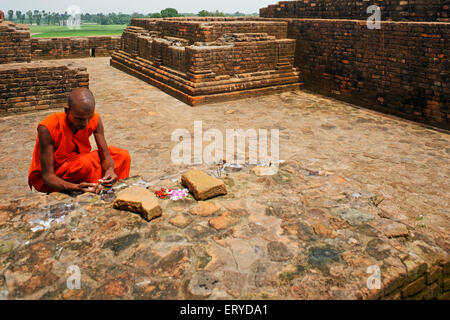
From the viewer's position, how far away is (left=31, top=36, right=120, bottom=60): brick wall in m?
11.7

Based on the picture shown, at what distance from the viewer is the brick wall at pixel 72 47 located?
11695mm

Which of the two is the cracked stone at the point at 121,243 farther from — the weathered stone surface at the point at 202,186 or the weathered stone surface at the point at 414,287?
the weathered stone surface at the point at 414,287

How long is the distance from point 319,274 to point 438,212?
1705mm

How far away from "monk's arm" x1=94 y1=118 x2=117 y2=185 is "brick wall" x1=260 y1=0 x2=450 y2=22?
6622mm

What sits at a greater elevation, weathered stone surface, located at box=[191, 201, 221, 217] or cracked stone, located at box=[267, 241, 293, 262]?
weathered stone surface, located at box=[191, 201, 221, 217]

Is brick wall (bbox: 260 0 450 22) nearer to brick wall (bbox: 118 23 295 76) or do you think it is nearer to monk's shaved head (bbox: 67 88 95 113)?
brick wall (bbox: 118 23 295 76)

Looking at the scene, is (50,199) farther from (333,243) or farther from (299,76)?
(299,76)

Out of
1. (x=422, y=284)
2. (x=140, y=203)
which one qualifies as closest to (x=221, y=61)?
(x=140, y=203)

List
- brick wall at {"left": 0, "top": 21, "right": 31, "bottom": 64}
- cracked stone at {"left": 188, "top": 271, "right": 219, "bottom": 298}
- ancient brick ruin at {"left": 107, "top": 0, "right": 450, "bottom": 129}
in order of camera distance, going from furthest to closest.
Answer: brick wall at {"left": 0, "top": 21, "right": 31, "bottom": 64} < ancient brick ruin at {"left": 107, "top": 0, "right": 450, "bottom": 129} < cracked stone at {"left": 188, "top": 271, "right": 219, "bottom": 298}

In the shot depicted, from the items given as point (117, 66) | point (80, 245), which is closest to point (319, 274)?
point (80, 245)

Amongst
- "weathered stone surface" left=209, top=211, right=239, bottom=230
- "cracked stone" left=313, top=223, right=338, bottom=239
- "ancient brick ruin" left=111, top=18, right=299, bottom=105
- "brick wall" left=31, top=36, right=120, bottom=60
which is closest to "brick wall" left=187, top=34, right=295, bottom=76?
"ancient brick ruin" left=111, top=18, right=299, bottom=105

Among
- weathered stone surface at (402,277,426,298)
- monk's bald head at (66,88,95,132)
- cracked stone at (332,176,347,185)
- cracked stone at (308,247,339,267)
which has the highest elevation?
monk's bald head at (66,88,95,132)

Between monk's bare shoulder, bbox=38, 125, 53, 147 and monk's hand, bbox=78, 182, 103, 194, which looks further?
monk's hand, bbox=78, 182, 103, 194
